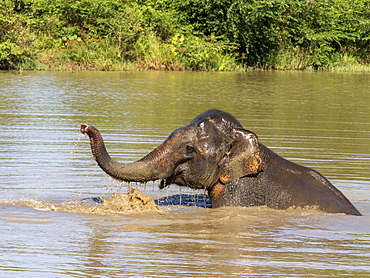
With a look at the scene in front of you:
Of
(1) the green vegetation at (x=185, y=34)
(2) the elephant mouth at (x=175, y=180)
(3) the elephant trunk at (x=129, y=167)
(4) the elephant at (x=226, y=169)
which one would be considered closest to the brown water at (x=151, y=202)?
(4) the elephant at (x=226, y=169)

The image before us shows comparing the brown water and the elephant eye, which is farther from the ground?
the elephant eye

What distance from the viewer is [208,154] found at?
7656mm

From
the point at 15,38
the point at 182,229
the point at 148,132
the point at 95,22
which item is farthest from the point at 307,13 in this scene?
the point at 182,229

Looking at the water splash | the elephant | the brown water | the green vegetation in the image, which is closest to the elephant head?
the elephant

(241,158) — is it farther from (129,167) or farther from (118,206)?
(118,206)

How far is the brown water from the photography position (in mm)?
6449

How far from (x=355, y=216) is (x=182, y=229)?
1937 mm

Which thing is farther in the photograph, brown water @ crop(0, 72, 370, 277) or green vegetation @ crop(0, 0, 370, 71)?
green vegetation @ crop(0, 0, 370, 71)

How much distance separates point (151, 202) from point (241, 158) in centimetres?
152

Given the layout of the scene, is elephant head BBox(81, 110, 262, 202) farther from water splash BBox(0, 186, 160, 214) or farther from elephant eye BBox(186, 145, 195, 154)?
water splash BBox(0, 186, 160, 214)

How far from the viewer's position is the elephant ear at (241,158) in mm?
7637

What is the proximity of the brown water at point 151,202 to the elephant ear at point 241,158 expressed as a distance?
0.46 m

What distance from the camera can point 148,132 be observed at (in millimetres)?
14664

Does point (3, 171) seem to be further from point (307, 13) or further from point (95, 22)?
point (307, 13)
